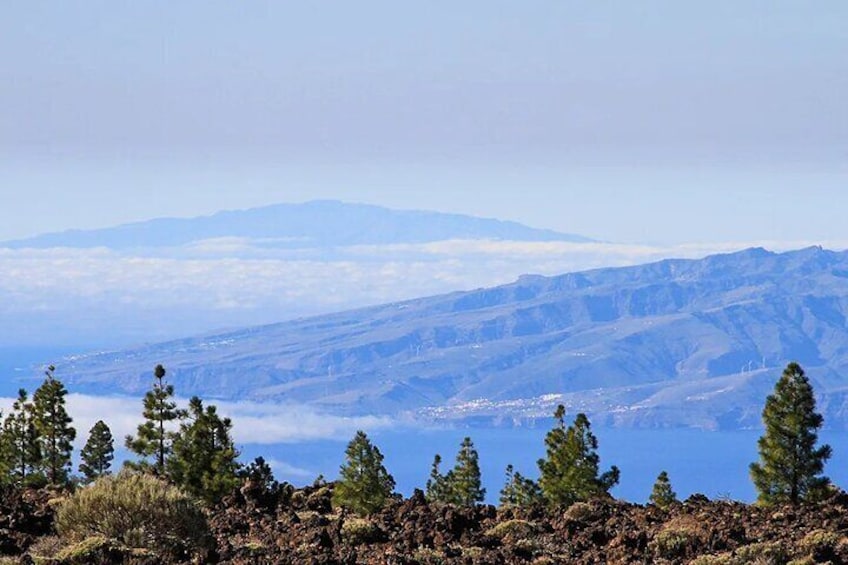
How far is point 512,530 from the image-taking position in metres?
28.0

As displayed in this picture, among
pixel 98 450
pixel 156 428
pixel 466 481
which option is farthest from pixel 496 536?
pixel 466 481

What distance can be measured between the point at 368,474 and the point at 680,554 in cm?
2966

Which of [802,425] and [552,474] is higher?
[802,425]

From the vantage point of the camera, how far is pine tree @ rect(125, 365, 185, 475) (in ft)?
193

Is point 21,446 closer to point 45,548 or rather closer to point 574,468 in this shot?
point 574,468

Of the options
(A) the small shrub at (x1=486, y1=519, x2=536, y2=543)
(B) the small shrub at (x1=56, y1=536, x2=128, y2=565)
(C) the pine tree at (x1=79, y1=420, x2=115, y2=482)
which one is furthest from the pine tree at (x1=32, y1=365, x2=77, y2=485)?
(B) the small shrub at (x1=56, y1=536, x2=128, y2=565)

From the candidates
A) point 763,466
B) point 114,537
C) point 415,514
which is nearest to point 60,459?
point 763,466

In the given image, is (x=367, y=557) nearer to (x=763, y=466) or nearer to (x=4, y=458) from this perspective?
(x=763, y=466)

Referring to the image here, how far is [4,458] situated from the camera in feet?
253

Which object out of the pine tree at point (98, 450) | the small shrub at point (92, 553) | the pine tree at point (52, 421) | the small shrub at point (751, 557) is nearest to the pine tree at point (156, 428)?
the pine tree at point (52, 421)

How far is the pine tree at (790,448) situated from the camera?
47.0m

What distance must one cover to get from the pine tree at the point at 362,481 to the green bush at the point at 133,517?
1381 cm

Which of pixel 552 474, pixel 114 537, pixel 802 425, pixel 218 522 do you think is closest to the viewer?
pixel 114 537

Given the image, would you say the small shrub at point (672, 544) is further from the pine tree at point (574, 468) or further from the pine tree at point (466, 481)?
the pine tree at point (466, 481)
